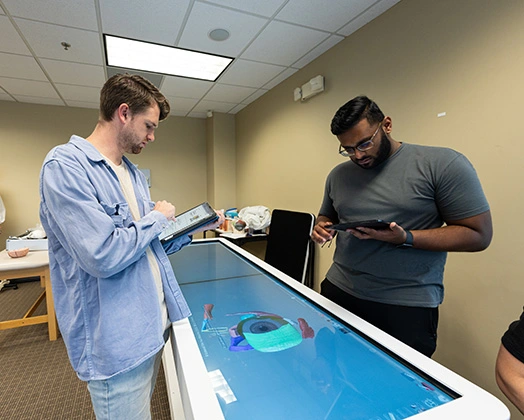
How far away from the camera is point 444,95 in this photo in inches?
62.8

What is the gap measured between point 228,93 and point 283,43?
4.36ft

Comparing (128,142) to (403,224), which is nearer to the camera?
(128,142)

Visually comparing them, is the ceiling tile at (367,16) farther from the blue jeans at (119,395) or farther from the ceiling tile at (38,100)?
the ceiling tile at (38,100)

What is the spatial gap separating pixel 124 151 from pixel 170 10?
1402mm

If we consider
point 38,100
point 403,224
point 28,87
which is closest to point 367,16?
point 403,224

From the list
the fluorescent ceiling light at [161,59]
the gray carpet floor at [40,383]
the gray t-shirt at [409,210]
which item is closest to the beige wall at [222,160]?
the fluorescent ceiling light at [161,59]

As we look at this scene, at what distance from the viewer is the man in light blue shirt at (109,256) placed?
70 centimetres

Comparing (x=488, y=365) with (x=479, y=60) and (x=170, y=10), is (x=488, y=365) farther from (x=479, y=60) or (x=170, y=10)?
(x=170, y=10)

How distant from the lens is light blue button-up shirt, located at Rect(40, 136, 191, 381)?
688mm

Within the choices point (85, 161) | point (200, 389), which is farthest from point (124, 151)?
point (200, 389)

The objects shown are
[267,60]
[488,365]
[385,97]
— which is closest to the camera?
[488,365]

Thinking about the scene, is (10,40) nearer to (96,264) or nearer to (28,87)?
(28,87)

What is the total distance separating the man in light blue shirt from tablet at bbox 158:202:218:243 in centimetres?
13

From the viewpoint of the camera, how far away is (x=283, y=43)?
2254 mm
